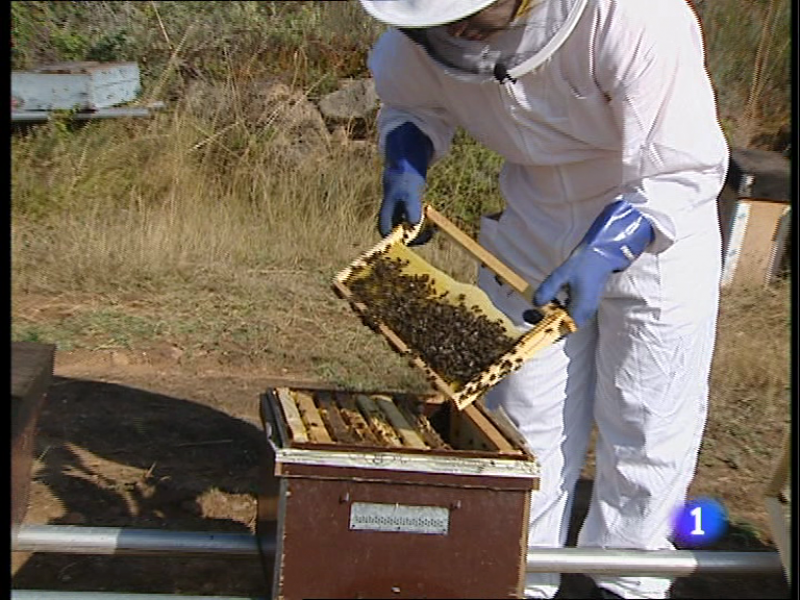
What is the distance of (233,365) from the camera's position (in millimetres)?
4254

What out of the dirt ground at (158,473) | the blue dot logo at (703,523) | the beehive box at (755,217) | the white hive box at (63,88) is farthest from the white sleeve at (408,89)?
the white hive box at (63,88)

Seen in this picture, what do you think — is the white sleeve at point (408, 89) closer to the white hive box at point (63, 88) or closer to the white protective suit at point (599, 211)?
the white protective suit at point (599, 211)

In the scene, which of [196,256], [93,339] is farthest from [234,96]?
[93,339]

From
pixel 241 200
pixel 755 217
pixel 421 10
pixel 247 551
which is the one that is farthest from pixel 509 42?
pixel 241 200

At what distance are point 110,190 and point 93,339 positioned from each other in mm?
1650

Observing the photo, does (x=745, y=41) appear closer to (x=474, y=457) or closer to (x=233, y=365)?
(x=233, y=365)

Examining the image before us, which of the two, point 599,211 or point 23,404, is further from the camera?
point 599,211

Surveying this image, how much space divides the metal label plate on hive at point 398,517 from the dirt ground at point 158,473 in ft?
3.13

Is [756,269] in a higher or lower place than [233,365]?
higher

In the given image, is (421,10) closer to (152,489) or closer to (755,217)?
(152,489)

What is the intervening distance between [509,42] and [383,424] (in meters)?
0.81

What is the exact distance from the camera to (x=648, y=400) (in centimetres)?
244

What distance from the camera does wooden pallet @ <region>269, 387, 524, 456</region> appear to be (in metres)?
1.92

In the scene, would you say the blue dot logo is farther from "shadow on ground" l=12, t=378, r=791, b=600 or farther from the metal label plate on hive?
the metal label plate on hive
